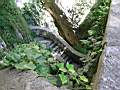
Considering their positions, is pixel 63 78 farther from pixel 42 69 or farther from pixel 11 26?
pixel 11 26

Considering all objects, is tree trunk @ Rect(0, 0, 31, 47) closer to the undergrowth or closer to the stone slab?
the undergrowth

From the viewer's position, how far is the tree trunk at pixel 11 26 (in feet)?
18.2

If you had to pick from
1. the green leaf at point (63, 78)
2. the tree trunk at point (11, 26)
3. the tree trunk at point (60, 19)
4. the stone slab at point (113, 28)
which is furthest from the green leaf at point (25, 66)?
the tree trunk at point (60, 19)

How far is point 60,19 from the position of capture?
8477 mm

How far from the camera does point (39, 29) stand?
697 cm

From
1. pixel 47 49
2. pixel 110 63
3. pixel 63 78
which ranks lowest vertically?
pixel 47 49

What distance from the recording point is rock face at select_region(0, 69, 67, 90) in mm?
2848

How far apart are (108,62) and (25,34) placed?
152 inches

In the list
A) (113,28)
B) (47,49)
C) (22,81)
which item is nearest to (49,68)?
(22,81)

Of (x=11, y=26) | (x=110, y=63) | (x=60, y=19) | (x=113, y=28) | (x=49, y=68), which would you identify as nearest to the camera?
(x=110, y=63)

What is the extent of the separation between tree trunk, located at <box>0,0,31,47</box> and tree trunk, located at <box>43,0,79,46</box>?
2071 mm

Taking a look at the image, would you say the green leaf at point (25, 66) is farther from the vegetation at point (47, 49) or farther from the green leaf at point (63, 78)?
the green leaf at point (63, 78)

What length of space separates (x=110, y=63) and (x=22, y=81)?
0.98m

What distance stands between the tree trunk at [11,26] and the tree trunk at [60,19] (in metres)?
2.07
